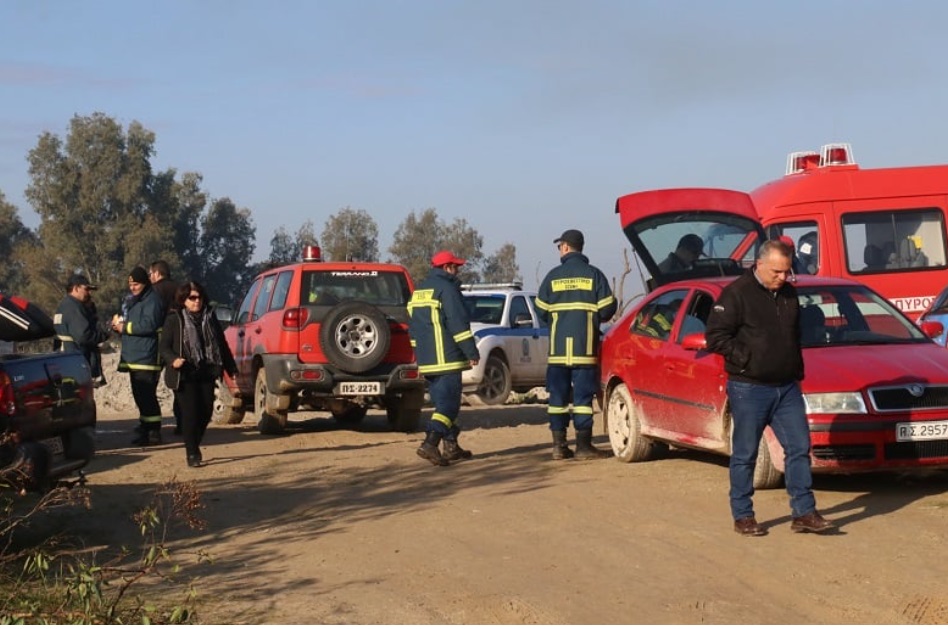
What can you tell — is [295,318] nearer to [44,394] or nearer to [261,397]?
[261,397]

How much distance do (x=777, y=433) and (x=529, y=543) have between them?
171cm

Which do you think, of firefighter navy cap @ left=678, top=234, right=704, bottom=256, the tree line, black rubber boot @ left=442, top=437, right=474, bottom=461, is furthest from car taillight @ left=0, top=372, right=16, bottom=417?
the tree line

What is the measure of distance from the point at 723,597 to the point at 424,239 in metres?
56.5

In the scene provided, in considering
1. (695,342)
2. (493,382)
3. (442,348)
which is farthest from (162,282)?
(695,342)

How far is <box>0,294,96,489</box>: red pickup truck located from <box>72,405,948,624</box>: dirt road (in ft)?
2.03

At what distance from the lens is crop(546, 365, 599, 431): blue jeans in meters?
12.6

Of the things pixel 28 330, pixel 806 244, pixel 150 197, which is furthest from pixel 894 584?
pixel 150 197

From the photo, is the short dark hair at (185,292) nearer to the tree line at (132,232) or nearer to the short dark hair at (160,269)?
the short dark hair at (160,269)

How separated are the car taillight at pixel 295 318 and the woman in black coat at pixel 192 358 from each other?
74.2 inches

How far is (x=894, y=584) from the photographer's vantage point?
→ 7.33 m

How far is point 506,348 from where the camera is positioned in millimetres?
21734

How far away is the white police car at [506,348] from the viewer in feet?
70.6

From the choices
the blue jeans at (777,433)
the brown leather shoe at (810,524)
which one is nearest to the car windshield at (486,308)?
the blue jeans at (777,433)

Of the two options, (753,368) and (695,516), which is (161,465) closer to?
(695,516)
